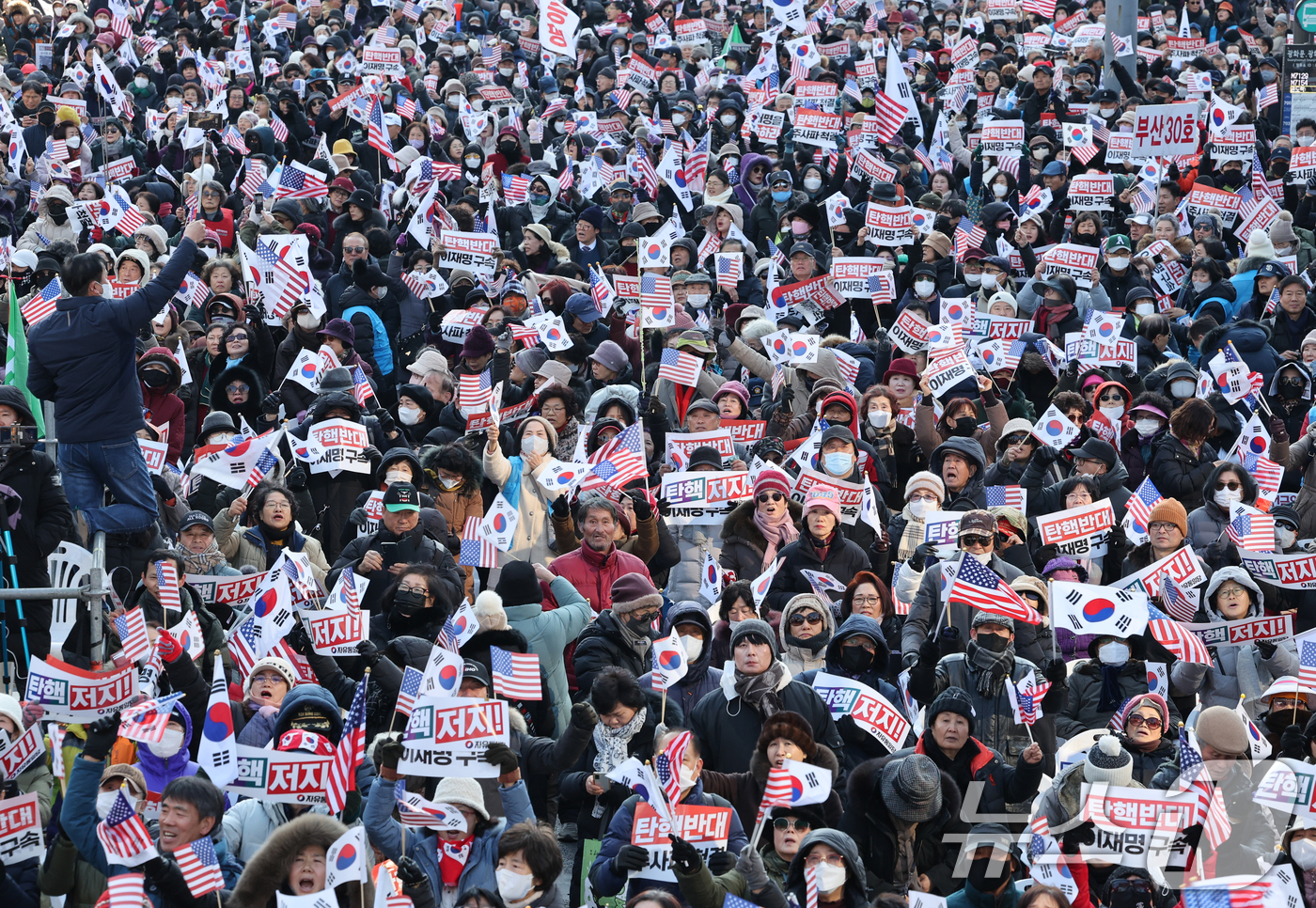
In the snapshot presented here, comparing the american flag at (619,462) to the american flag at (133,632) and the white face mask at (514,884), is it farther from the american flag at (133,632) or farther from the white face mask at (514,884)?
the white face mask at (514,884)

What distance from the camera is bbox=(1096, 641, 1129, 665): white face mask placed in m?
8.91

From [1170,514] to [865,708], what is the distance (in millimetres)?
3105

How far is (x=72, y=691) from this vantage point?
7441 millimetres

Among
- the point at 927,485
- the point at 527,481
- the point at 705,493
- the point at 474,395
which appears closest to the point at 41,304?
the point at 474,395

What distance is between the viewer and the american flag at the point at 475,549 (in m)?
9.87

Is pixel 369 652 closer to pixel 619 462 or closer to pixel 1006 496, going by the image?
pixel 619 462

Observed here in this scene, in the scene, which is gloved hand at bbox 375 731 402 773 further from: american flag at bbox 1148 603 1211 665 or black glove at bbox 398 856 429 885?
american flag at bbox 1148 603 1211 665

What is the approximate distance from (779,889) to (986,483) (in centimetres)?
496

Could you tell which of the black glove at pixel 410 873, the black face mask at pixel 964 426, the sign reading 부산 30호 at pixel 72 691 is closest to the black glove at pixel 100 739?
the sign reading 부산 30호 at pixel 72 691

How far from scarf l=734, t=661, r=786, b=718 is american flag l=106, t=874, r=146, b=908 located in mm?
2867

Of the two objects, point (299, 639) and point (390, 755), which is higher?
point (390, 755)

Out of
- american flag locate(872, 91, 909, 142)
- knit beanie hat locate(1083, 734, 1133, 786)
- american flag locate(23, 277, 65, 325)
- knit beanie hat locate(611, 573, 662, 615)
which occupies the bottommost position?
knit beanie hat locate(1083, 734, 1133, 786)

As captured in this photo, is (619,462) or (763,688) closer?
(763,688)

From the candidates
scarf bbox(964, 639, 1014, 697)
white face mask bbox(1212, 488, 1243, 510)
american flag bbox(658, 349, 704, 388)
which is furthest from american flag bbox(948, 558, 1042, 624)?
american flag bbox(658, 349, 704, 388)
